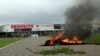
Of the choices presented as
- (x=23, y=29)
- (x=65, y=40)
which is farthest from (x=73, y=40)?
(x=23, y=29)

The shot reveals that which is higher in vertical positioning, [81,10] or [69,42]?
[81,10]

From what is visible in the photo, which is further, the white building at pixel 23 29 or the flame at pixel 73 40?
the white building at pixel 23 29

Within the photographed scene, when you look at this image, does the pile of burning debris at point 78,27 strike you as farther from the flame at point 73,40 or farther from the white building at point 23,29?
the white building at point 23,29

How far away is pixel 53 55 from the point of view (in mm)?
17766

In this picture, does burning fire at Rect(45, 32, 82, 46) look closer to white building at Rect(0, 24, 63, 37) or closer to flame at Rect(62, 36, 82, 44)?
flame at Rect(62, 36, 82, 44)

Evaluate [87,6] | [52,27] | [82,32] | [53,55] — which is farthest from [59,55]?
[52,27]

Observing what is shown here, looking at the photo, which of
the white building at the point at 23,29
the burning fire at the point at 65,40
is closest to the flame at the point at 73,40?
the burning fire at the point at 65,40

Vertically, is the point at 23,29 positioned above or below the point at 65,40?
above

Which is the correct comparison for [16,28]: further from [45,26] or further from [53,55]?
[53,55]

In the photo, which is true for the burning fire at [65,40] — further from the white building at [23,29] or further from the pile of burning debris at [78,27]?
the white building at [23,29]

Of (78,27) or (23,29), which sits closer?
(78,27)

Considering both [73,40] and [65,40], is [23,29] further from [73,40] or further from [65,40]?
[73,40]

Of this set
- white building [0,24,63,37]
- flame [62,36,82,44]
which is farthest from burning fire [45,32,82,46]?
white building [0,24,63,37]

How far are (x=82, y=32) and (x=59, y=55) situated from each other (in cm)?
1332
